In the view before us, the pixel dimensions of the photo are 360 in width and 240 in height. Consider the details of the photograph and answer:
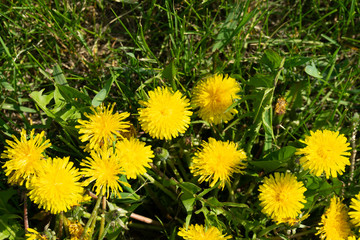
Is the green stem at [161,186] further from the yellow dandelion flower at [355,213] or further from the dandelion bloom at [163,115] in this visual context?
the yellow dandelion flower at [355,213]

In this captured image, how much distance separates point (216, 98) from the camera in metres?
1.99

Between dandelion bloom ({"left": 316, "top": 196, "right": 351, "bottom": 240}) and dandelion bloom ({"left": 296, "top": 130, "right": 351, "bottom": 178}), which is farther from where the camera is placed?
dandelion bloom ({"left": 316, "top": 196, "right": 351, "bottom": 240})

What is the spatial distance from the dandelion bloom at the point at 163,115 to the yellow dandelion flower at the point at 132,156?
0.32ft

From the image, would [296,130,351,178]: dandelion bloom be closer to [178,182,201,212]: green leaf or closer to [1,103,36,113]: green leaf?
[178,182,201,212]: green leaf

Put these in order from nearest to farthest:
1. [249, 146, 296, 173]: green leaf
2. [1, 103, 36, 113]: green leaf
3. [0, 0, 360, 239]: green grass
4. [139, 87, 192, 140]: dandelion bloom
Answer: [139, 87, 192, 140]: dandelion bloom
[249, 146, 296, 173]: green leaf
[0, 0, 360, 239]: green grass
[1, 103, 36, 113]: green leaf

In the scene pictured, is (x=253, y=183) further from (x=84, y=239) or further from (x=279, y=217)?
(x=84, y=239)

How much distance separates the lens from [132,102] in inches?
92.7

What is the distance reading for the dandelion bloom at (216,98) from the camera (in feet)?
6.56

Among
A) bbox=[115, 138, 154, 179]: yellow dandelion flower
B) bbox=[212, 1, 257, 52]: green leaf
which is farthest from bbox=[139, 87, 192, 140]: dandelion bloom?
bbox=[212, 1, 257, 52]: green leaf

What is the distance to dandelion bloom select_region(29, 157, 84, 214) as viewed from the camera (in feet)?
5.77

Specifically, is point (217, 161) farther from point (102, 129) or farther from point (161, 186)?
point (102, 129)

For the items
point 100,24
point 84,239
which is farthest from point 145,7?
point 84,239

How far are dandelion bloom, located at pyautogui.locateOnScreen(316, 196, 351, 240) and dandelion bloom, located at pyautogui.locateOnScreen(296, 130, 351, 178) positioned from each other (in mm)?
254

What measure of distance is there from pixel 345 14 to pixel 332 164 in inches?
51.6
